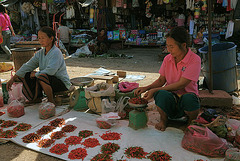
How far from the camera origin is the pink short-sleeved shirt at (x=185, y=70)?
7.71 ft

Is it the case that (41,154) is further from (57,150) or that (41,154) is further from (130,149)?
(130,149)

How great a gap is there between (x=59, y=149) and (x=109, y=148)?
0.50 m

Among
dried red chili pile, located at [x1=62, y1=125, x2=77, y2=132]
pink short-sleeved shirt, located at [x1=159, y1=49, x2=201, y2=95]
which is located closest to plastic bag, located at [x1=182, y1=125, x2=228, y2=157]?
pink short-sleeved shirt, located at [x1=159, y1=49, x2=201, y2=95]

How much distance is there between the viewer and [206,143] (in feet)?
6.43

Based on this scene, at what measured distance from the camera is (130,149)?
2148mm

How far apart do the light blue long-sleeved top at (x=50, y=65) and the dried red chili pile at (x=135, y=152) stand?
163 centimetres

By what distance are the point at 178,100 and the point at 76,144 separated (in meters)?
1.20

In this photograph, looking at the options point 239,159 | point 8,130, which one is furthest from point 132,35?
point 239,159

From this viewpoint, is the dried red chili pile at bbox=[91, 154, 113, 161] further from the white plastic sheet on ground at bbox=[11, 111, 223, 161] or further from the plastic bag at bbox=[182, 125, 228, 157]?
the plastic bag at bbox=[182, 125, 228, 157]

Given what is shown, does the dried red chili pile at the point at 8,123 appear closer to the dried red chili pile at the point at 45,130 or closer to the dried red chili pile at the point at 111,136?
the dried red chili pile at the point at 45,130

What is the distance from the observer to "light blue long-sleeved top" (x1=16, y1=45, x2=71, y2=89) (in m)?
3.12

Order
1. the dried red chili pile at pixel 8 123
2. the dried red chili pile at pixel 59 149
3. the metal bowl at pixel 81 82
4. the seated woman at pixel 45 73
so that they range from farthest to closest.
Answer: the metal bowl at pixel 81 82 < the seated woman at pixel 45 73 < the dried red chili pile at pixel 8 123 < the dried red chili pile at pixel 59 149

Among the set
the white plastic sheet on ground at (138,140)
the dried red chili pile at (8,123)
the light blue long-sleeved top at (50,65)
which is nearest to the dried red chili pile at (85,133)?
the white plastic sheet on ground at (138,140)

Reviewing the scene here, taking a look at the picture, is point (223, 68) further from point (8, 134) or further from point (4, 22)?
point (4, 22)
